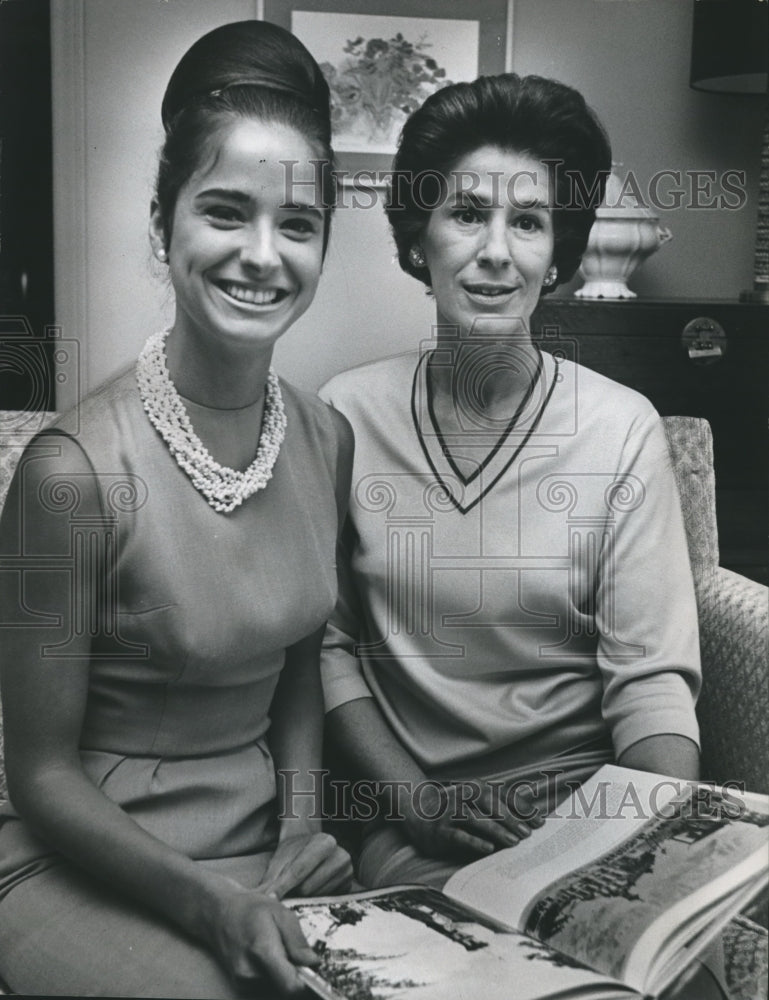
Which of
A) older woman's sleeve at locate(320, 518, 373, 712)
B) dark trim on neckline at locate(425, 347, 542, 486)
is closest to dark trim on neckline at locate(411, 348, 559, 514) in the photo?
dark trim on neckline at locate(425, 347, 542, 486)

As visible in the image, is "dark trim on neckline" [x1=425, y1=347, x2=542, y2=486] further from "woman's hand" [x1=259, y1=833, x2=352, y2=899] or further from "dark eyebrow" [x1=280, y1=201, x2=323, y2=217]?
"woman's hand" [x1=259, y1=833, x2=352, y2=899]

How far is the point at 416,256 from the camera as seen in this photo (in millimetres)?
1062

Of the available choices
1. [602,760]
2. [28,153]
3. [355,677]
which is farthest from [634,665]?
[28,153]

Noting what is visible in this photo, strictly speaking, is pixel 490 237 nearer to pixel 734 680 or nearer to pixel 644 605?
pixel 644 605

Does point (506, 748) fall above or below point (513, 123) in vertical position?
below

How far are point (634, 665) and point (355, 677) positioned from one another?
29cm

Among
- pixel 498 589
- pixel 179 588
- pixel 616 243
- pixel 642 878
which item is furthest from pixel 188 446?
pixel 642 878

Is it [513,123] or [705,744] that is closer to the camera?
[513,123]

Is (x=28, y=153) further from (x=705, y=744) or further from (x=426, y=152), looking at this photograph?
(x=705, y=744)

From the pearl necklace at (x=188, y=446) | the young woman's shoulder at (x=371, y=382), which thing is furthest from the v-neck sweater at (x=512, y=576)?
the pearl necklace at (x=188, y=446)

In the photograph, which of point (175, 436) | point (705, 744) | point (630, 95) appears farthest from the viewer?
point (705, 744)

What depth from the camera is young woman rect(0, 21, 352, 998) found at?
0.94m

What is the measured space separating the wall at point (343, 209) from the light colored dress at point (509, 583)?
2.7 inches

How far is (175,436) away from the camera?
3.20ft
